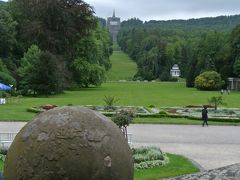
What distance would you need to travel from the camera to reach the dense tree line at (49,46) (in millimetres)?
55938

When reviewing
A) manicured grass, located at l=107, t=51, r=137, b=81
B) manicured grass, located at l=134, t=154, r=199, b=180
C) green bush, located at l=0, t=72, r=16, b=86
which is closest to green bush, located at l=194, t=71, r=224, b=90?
green bush, located at l=0, t=72, r=16, b=86

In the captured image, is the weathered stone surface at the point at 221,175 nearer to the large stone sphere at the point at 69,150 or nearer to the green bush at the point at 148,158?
the large stone sphere at the point at 69,150

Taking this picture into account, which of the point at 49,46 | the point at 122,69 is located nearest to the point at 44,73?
the point at 49,46

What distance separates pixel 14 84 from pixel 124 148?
51107 mm

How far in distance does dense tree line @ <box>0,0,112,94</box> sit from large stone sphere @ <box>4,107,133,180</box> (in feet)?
160

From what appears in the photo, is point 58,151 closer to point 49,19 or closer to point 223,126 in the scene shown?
point 223,126

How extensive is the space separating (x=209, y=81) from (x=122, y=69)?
3074 inches

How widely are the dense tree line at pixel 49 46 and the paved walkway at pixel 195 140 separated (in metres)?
27.0

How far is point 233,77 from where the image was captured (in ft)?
281

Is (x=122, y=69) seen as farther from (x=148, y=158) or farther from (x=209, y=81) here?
(x=148, y=158)

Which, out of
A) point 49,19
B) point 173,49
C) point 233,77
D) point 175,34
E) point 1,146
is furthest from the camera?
point 175,34

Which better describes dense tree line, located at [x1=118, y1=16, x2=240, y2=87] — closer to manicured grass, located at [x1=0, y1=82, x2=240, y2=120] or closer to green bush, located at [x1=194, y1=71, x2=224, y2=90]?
green bush, located at [x1=194, y1=71, x2=224, y2=90]

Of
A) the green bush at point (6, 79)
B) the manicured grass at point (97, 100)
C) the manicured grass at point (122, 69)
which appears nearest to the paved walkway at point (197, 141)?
the manicured grass at point (97, 100)

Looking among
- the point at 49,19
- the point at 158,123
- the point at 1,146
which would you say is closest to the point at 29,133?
the point at 1,146
